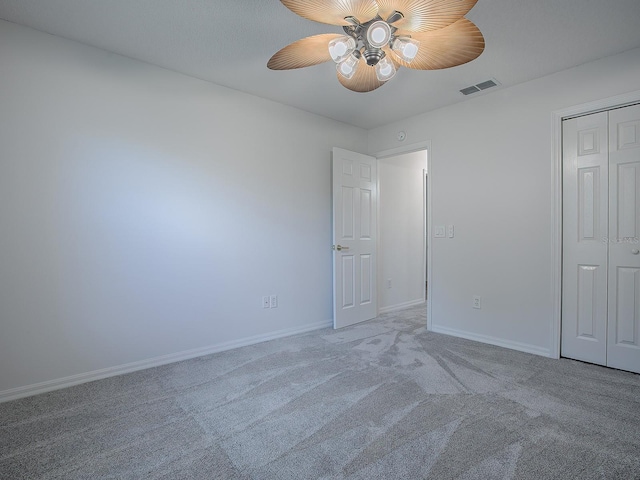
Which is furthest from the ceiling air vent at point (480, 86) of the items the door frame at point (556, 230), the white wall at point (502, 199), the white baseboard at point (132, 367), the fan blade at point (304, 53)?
the white baseboard at point (132, 367)

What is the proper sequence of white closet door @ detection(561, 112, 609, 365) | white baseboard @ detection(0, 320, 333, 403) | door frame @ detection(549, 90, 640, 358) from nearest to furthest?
white baseboard @ detection(0, 320, 333, 403) < white closet door @ detection(561, 112, 609, 365) < door frame @ detection(549, 90, 640, 358)

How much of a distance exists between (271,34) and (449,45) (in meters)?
1.23

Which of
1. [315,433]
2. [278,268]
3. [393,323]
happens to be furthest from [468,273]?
[315,433]

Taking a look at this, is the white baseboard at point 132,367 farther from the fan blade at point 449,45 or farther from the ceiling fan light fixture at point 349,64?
the fan blade at point 449,45

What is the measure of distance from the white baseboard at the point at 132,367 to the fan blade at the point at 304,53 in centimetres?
240

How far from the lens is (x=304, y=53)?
5.97 ft

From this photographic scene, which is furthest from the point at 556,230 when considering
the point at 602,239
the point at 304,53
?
the point at 304,53

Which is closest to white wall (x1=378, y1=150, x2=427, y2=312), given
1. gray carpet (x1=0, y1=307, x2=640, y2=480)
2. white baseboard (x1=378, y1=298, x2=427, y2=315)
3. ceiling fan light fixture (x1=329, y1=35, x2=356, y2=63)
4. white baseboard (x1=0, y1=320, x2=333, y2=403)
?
white baseboard (x1=378, y1=298, x2=427, y2=315)

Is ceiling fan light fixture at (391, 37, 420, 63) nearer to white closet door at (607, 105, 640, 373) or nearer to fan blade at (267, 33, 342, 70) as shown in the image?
fan blade at (267, 33, 342, 70)

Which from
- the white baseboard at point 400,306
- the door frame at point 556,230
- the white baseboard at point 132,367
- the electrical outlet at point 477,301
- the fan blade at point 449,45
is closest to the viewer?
the fan blade at point 449,45

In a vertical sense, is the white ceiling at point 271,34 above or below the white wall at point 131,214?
above

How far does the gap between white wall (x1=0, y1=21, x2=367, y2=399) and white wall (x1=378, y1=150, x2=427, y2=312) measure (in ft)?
4.63

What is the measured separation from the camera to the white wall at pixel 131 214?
2209 millimetres

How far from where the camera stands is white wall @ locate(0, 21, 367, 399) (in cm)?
221
